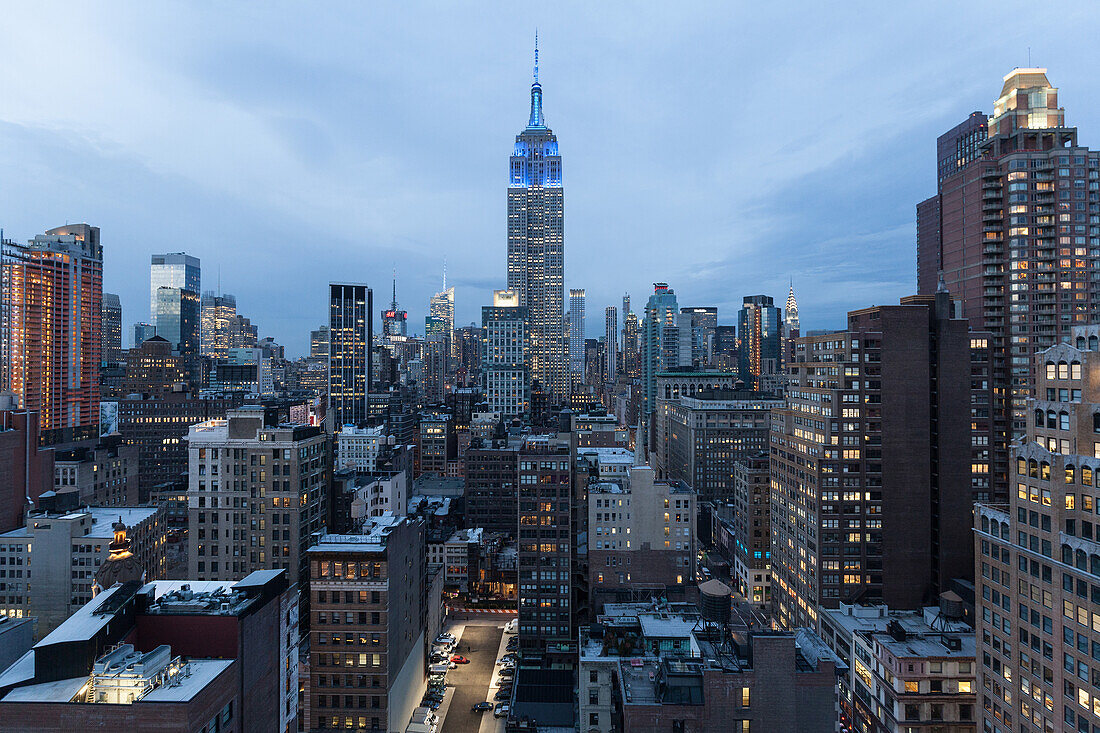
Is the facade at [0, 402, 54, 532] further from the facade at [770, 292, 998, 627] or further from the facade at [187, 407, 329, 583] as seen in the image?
the facade at [770, 292, 998, 627]

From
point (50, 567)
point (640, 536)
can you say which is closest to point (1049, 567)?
point (640, 536)

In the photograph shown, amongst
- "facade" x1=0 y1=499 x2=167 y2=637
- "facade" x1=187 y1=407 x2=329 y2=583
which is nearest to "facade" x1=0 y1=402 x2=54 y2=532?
"facade" x1=0 y1=499 x2=167 y2=637

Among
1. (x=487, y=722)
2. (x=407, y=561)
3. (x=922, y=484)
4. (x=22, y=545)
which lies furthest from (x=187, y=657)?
(x=922, y=484)

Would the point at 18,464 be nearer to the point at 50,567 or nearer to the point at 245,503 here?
the point at 50,567

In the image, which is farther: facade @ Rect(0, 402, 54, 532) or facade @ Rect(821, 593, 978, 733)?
facade @ Rect(0, 402, 54, 532)

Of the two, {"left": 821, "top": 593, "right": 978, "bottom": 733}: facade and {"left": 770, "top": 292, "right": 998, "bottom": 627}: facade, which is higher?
{"left": 770, "top": 292, "right": 998, "bottom": 627}: facade

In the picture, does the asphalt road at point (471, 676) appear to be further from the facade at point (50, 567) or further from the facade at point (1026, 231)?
the facade at point (1026, 231)
